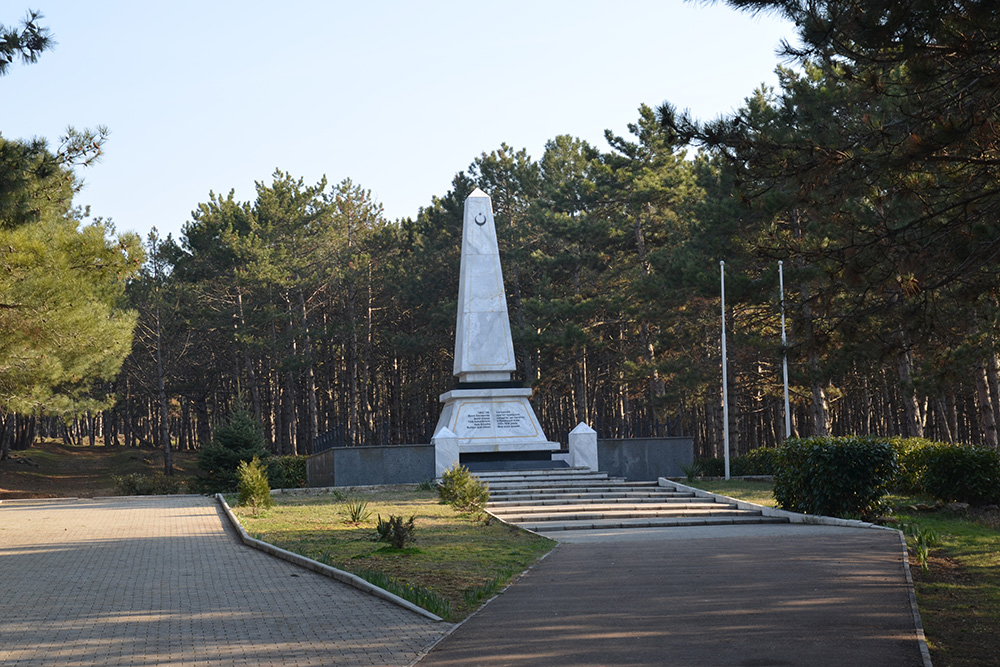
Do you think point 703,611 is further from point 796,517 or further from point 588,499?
point 588,499

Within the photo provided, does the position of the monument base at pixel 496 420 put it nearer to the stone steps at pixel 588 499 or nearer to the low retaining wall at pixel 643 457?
the low retaining wall at pixel 643 457

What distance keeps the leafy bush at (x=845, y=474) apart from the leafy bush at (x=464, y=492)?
5.56m

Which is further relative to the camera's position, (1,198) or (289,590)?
(1,198)

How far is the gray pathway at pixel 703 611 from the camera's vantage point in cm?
624

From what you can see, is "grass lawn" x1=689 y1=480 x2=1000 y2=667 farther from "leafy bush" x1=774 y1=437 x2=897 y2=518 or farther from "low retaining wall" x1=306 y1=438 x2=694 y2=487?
"low retaining wall" x1=306 y1=438 x2=694 y2=487

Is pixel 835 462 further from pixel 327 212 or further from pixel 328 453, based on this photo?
pixel 327 212

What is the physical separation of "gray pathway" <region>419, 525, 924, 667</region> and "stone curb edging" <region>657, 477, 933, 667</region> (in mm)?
66

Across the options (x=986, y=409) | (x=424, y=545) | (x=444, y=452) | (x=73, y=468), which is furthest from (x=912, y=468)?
(x=73, y=468)

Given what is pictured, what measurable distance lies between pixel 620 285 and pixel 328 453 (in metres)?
23.9

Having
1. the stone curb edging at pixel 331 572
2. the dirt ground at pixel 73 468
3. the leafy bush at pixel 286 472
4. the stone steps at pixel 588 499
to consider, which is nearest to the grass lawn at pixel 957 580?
the stone curb edging at pixel 331 572

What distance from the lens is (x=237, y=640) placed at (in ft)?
22.6

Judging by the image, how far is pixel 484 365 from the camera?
89.3 ft

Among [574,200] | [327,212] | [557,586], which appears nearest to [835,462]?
[557,586]

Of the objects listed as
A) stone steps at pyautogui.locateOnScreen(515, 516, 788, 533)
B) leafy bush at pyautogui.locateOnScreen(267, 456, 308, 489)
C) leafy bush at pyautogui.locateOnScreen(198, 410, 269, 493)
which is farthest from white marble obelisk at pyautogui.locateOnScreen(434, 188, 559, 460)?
stone steps at pyautogui.locateOnScreen(515, 516, 788, 533)
